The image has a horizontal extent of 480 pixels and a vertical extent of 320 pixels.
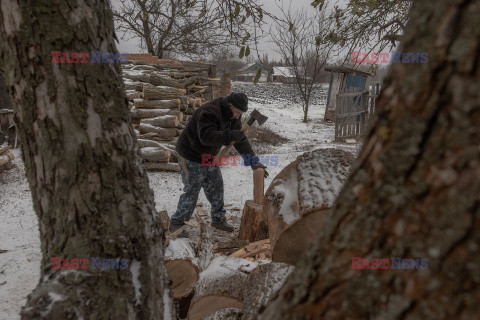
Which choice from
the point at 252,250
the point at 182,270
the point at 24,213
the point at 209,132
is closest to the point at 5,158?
the point at 24,213

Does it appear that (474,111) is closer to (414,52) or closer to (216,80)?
(414,52)

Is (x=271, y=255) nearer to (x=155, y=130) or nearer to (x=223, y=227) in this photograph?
(x=223, y=227)

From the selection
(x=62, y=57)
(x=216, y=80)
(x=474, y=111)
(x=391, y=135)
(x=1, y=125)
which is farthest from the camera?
(x=216, y=80)

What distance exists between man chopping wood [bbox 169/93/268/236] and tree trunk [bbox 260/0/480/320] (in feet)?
9.22

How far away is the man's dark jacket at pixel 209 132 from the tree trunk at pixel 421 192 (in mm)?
2790

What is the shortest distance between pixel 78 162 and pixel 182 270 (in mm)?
1759

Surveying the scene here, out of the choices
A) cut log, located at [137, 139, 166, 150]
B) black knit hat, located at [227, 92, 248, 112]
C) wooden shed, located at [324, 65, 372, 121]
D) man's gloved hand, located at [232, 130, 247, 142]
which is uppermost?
wooden shed, located at [324, 65, 372, 121]

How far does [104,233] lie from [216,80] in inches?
376

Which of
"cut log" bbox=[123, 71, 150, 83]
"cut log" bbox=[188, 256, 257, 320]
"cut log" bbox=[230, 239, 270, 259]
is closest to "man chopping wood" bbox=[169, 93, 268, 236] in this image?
"cut log" bbox=[230, 239, 270, 259]

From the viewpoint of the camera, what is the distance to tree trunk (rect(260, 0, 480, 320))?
42 centimetres

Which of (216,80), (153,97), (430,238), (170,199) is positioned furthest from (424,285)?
(216,80)

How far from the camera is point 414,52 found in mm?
486

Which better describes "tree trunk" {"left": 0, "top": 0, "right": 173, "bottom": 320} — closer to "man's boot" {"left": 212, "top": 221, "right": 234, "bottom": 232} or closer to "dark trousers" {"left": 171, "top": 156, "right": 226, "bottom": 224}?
"dark trousers" {"left": 171, "top": 156, "right": 226, "bottom": 224}

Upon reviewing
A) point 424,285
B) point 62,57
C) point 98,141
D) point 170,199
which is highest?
point 62,57
